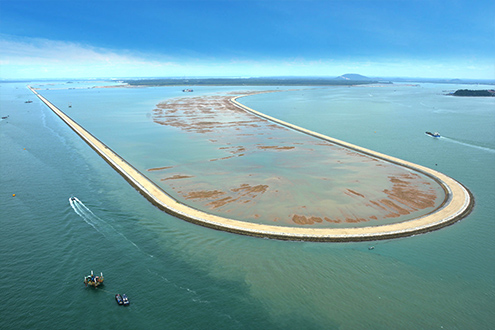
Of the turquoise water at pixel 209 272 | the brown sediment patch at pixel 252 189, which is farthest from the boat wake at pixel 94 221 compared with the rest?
the brown sediment patch at pixel 252 189

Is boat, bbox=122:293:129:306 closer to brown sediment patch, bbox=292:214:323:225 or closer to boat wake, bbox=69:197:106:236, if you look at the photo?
boat wake, bbox=69:197:106:236

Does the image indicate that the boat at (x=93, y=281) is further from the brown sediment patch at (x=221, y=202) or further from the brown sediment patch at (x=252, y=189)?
the brown sediment patch at (x=252, y=189)

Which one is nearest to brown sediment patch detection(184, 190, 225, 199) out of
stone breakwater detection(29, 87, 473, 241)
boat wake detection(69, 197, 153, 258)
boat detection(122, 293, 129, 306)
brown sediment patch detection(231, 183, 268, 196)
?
brown sediment patch detection(231, 183, 268, 196)

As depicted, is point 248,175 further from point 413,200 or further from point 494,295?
point 494,295

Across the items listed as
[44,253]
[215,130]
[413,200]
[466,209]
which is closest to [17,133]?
[215,130]

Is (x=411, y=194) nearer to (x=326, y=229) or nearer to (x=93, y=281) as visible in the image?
(x=326, y=229)

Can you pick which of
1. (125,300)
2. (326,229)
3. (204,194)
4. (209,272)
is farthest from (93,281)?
(326,229)

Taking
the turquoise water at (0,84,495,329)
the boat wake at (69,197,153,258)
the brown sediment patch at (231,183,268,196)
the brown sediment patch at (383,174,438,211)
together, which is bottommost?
the turquoise water at (0,84,495,329)

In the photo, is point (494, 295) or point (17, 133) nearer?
point (494, 295)
